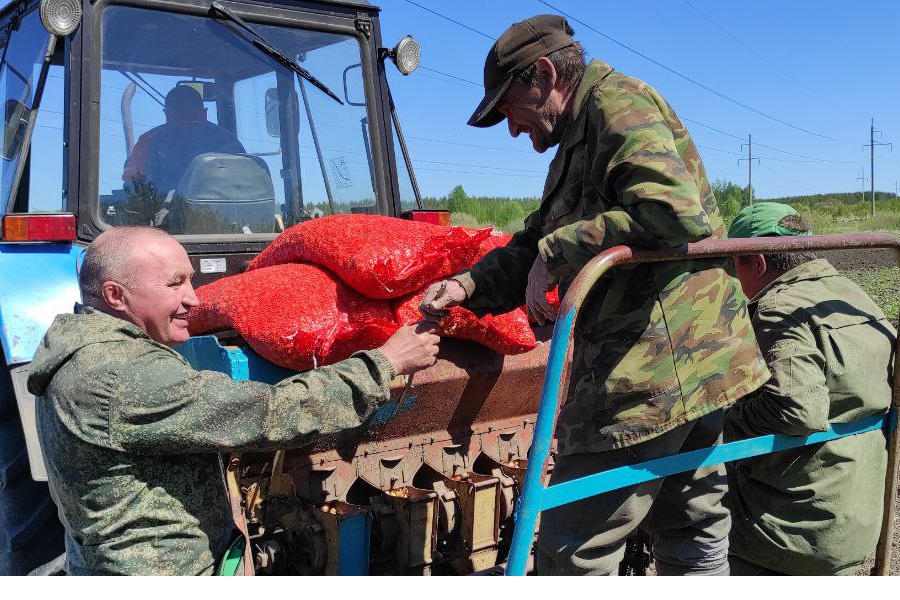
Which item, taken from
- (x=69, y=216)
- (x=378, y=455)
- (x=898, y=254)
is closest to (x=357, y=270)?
(x=378, y=455)

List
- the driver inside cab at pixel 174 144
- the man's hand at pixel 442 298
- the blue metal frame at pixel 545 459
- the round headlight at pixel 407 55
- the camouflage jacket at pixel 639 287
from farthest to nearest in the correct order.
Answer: the round headlight at pixel 407 55 → the driver inside cab at pixel 174 144 → the man's hand at pixel 442 298 → the camouflage jacket at pixel 639 287 → the blue metal frame at pixel 545 459

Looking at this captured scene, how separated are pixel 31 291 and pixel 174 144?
81 centimetres

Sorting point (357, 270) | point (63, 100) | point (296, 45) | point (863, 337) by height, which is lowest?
point (863, 337)

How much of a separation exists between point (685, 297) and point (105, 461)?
136cm

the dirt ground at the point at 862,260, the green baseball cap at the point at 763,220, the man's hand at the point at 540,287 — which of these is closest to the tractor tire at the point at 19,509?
the man's hand at the point at 540,287

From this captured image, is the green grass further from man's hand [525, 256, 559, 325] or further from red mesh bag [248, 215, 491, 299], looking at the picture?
man's hand [525, 256, 559, 325]

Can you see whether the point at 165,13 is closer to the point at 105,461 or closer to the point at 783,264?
the point at 105,461

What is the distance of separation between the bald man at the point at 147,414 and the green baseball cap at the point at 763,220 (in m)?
1.33

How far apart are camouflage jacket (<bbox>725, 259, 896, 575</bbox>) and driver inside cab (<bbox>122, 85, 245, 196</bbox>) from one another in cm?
219

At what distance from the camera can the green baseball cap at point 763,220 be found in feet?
8.90

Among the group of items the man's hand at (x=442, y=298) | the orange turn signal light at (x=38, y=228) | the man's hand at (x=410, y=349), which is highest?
the orange turn signal light at (x=38, y=228)

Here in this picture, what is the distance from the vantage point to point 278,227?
3744 mm

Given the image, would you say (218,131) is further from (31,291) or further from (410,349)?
(410,349)

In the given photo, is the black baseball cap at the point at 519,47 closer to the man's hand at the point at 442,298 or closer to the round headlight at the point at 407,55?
the man's hand at the point at 442,298
